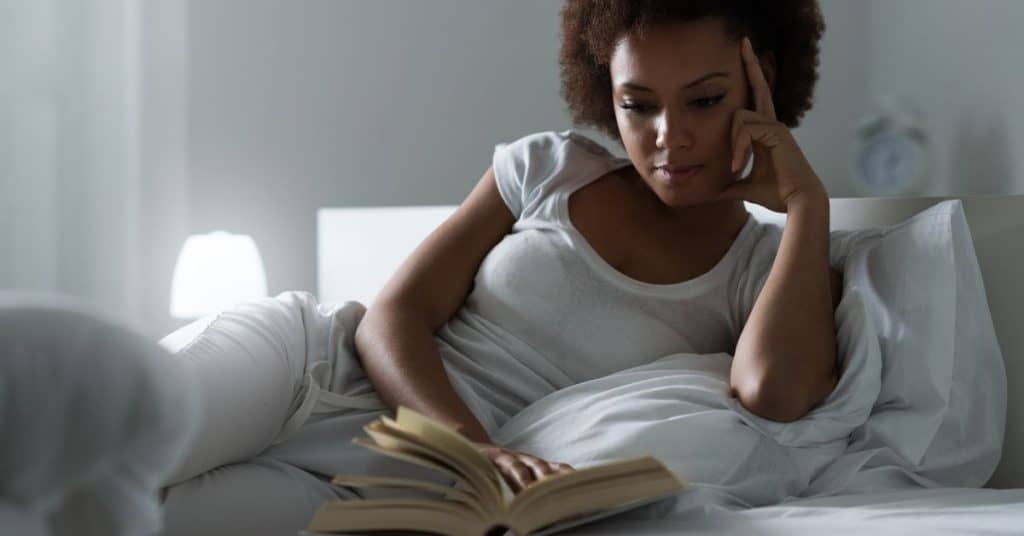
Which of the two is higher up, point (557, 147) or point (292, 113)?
point (557, 147)

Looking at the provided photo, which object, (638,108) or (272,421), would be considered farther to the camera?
(638,108)

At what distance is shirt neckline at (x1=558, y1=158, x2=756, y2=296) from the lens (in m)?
1.59

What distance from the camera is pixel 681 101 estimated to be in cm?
156

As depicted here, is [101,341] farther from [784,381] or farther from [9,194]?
[9,194]

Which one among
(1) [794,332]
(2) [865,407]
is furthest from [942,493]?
(1) [794,332]

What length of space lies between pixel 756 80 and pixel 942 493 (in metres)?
0.60

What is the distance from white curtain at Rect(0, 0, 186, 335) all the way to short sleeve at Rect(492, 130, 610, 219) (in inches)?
80.6

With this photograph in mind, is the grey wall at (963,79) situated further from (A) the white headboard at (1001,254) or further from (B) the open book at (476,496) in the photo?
(B) the open book at (476,496)

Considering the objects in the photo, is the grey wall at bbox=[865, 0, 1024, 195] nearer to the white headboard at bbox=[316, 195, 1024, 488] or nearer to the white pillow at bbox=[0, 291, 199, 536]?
the white headboard at bbox=[316, 195, 1024, 488]

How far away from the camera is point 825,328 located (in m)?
1.47

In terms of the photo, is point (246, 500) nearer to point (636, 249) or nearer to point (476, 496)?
point (476, 496)

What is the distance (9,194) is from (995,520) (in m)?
2.85

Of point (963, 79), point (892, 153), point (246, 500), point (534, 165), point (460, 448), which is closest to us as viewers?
point (460, 448)

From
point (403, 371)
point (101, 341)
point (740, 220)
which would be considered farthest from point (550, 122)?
point (101, 341)
